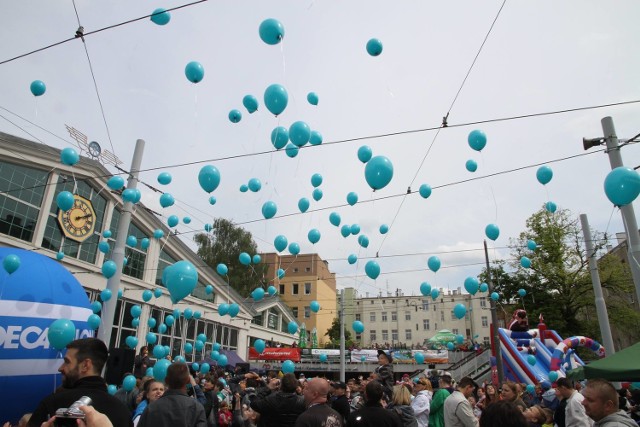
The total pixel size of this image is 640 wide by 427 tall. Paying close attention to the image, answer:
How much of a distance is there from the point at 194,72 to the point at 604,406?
24.6 feet

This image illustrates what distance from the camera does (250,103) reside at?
328 inches

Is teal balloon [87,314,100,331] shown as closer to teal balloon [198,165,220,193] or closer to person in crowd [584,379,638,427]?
teal balloon [198,165,220,193]

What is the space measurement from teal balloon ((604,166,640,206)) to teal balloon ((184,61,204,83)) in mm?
7022

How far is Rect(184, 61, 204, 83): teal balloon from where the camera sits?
752 centimetres

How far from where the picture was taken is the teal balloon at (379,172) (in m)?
7.47

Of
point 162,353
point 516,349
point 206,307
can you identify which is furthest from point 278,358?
point 162,353

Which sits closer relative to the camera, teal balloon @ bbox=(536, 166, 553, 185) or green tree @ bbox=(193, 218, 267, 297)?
teal balloon @ bbox=(536, 166, 553, 185)

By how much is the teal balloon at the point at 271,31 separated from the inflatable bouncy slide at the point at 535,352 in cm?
1475

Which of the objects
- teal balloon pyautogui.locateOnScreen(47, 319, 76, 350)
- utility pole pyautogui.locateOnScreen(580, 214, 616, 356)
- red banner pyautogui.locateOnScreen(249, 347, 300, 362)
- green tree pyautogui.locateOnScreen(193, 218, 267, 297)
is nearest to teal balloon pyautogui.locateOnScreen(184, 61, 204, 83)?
teal balloon pyautogui.locateOnScreen(47, 319, 76, 350)

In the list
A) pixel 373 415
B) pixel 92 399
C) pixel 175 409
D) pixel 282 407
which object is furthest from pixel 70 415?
pixel 282 407

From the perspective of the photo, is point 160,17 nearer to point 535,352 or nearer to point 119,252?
point 119,252

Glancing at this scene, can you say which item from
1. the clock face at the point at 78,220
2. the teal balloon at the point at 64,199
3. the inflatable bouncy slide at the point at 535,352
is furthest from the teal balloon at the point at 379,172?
the clock face at the point at 78,220

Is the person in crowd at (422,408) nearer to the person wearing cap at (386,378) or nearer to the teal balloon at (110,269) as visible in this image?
the person wearing cap at (386,378)

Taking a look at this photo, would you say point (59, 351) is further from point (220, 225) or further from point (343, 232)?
point (220, 225)
